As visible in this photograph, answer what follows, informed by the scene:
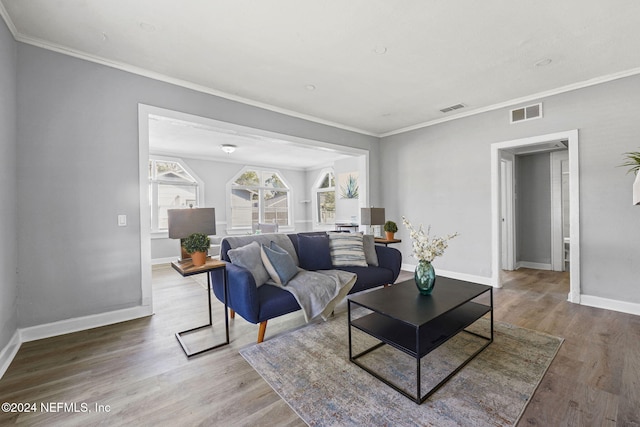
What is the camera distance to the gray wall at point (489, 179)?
126 inches

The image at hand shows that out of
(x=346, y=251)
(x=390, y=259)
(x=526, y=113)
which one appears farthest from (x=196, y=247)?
(x=526, y=113)

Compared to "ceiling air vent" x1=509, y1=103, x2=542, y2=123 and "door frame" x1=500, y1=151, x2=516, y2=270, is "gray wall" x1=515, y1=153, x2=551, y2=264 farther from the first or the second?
"ceiling air vent" x1=509, y1=103, x2=542, y2=123

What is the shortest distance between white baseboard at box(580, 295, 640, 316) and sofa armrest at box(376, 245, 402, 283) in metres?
2.24

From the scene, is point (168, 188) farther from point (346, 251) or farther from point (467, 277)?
point (467, 277)

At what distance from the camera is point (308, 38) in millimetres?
2535

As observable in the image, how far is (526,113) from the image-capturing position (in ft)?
12.8

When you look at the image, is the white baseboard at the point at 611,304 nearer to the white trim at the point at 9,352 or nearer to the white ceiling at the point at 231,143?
the white ceiling at the point at 231,143

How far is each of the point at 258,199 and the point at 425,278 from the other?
6.93 m

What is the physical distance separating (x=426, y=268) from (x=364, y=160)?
3.61 meters

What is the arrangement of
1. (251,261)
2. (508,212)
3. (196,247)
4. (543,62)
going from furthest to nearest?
(508,212) → (543,62) → (251,261) → (196,247)

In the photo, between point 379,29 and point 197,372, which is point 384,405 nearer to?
point 197,372

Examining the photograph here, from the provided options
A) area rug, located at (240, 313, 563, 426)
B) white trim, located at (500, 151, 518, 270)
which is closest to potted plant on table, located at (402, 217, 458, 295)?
area rug, located at (240, 313, 563, 426)

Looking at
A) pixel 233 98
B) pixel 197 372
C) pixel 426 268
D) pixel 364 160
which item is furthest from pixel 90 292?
pixel 364 160

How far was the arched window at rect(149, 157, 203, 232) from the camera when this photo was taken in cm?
669
